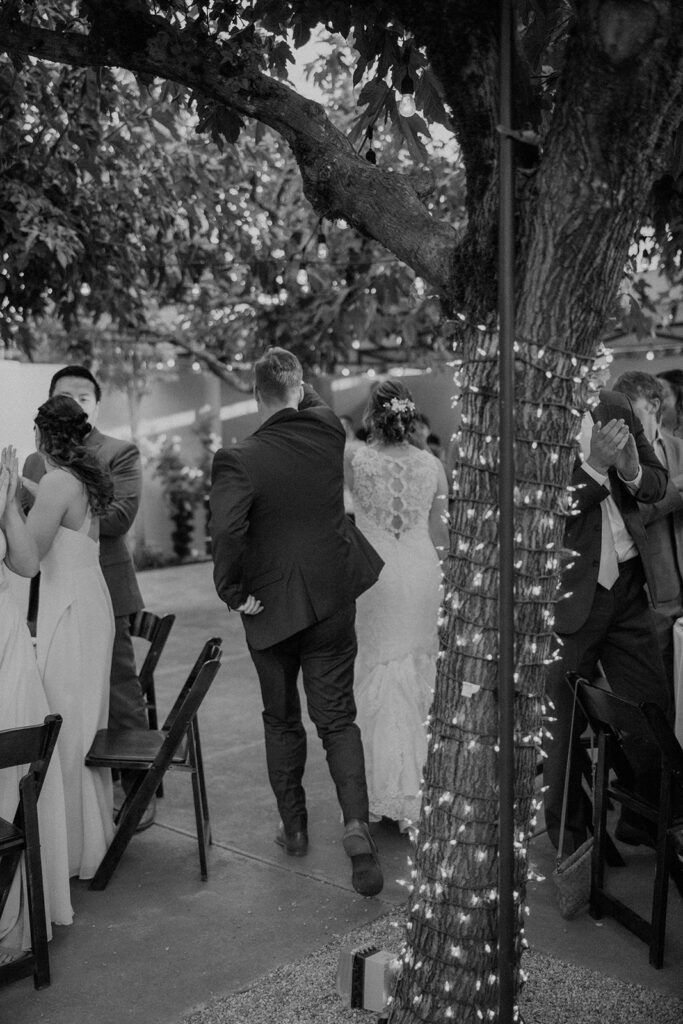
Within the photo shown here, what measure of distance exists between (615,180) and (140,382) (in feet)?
47.2

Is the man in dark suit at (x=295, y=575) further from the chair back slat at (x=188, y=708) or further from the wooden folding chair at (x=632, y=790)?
the wooden folding chair at (x=632, y=790)

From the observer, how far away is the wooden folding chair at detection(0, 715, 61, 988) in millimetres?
3119

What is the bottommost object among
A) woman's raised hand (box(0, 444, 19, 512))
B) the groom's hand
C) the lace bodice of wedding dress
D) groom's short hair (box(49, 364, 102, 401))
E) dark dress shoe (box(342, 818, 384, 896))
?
dark dress shoe (box(342, 818, 384, 896))

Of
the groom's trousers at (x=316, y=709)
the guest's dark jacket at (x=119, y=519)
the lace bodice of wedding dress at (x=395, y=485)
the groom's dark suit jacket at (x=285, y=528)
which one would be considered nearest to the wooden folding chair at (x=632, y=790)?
the groom's trousers at (x=316, y=709)

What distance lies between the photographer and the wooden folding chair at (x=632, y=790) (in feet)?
10.5

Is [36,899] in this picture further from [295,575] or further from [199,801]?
[295,575]

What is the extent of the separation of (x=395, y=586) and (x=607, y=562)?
39.2 inches

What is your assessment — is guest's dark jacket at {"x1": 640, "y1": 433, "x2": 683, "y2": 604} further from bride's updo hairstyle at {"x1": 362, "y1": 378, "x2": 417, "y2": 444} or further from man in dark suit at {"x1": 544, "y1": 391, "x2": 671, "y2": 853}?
bride's updo hairstyle at {"x1": 362, "y1": 378, "x2": 417, "y2": 444}

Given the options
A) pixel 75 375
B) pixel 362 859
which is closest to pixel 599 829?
pixel 362 859

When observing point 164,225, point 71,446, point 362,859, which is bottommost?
point 362,859

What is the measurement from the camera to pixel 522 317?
90.5 inches

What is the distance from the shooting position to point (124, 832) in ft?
12.9

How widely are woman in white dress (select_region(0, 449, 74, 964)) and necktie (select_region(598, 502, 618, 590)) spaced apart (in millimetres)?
2109

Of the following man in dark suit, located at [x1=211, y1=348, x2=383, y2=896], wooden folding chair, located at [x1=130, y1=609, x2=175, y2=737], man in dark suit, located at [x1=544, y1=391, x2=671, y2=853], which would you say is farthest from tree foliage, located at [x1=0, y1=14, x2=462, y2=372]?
wooden folding chair, located at [x1=130, y1=609, x2=175, y2=737]
